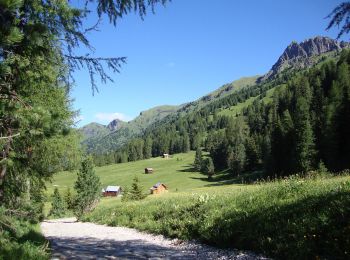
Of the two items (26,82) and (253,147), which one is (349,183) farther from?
(253,147)

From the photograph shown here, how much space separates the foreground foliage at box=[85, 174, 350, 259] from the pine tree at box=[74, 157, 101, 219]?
63.6 ft

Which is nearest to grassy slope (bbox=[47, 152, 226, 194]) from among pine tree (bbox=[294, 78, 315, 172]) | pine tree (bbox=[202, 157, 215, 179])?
pine tree (bbox=[202, 157, 215, 179])

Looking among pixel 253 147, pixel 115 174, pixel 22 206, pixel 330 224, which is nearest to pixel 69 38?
pixel 22 206

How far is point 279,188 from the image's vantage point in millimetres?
15219

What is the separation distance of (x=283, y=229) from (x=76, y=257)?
6510 millimetres

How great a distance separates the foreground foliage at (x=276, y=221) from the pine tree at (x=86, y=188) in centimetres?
1938

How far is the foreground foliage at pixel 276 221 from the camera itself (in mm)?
A: 9820

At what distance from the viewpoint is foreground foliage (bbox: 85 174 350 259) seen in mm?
9820

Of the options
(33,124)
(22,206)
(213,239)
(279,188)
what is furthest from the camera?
(279,188)

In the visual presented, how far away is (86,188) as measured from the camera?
38438mm

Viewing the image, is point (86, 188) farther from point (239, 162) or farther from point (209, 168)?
point (209, 168)

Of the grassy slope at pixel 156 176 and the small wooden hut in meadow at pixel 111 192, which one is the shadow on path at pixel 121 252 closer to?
the grassy slope at pixel 156 176

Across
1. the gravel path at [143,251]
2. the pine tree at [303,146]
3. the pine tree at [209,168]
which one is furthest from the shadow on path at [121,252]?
the pine tree at [209,168]

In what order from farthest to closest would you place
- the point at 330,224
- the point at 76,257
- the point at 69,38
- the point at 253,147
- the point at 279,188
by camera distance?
the point at 253,147
the point at 279,188
the point at 76,257
the point at 330,224
the point at 69,38
